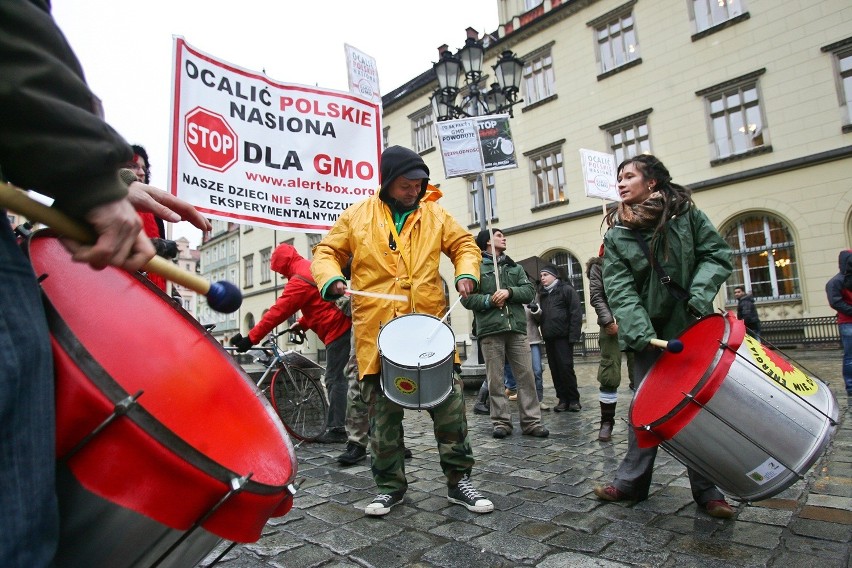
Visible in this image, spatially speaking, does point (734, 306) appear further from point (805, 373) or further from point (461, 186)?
point (805, 373)

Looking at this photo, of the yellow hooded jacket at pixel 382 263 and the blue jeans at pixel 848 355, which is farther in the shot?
the blue jeans at pixel 848 355

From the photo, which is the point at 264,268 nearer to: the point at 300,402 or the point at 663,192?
the point at 300,402

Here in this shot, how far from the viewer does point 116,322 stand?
3.64ft

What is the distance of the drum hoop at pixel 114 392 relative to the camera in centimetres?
95

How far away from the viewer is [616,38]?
19094 millimetres

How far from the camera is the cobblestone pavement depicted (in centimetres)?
223

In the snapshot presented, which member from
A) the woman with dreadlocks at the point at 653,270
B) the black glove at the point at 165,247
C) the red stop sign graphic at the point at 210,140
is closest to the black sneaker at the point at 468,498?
the woman with dreadlocks at the point at 653,270

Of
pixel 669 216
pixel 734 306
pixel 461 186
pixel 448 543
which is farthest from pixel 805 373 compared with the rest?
pixel 461 186

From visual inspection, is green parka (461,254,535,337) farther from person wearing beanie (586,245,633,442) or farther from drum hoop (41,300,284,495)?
drum hoop (41,300,284,495)

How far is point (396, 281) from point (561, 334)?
4211 millimetres

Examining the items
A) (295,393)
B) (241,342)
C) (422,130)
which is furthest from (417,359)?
(422,130)

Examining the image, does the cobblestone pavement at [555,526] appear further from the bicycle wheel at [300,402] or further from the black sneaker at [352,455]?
the bicycle wheel at [300,402]

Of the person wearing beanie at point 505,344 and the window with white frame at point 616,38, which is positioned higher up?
the window with white frame at point 616,38

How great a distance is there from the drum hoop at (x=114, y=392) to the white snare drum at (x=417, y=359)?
1731mm
